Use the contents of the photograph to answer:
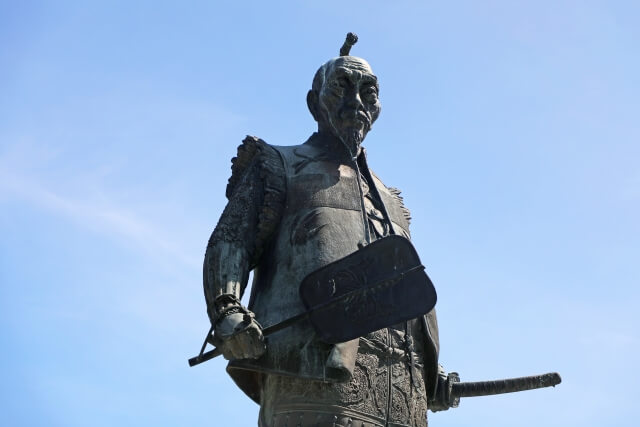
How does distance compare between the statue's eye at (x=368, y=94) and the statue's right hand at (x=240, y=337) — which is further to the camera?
the statue's eye at (x=368, y=94)

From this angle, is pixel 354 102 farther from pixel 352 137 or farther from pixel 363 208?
pixel 363 208

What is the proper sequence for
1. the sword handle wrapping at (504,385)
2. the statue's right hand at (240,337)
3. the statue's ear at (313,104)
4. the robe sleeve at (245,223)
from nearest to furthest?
the statue's right hand at (240,337) < the robe sleeve at (245,223) < the sword handle wrapping at (504,385) < the statue's ear at (313,104)

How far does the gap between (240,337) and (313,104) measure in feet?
8.00

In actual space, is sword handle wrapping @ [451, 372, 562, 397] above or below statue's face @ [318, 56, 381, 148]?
below

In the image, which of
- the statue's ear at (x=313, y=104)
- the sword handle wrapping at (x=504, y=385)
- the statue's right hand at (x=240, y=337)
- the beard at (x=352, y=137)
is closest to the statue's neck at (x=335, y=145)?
the beard at (x=352, y=137)

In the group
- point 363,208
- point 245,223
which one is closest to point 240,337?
point 245,223

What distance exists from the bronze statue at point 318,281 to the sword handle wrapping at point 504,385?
0.03ft

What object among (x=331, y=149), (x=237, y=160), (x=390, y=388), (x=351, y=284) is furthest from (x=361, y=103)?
(x=390, y=388)

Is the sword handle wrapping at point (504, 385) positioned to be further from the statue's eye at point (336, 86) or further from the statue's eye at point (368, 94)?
the statue's eye at point (336, 86)

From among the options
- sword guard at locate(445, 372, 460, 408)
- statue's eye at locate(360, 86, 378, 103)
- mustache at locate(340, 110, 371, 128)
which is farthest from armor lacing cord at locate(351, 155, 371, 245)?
sword guard at locate(445, 372, 460, 408)

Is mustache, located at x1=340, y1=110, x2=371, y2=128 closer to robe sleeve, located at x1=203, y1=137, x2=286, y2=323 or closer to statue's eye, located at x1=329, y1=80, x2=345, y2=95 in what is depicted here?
statue's eye, located at x1=329, y1=80, x2=345, y2=95

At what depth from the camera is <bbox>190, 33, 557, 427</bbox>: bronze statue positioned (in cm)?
676

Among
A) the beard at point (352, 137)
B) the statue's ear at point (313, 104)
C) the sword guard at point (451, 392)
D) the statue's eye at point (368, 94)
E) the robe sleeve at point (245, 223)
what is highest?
the statue's ear at point (313, 104)

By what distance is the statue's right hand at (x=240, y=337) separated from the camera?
664 centimetres
